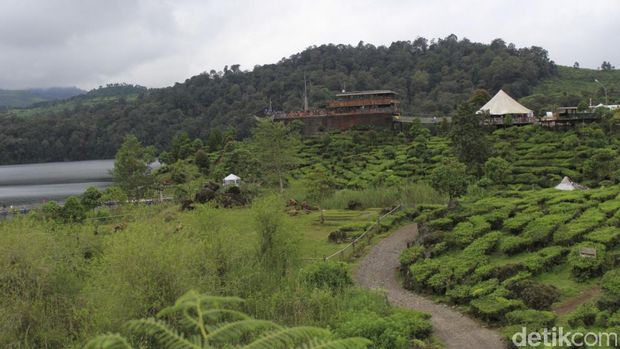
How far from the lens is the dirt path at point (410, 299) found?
579 inches

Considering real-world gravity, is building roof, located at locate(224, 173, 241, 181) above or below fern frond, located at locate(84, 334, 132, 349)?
below

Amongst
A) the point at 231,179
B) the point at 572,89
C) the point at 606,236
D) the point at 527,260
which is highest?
the point at 572,89

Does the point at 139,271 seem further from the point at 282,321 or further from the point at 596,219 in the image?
the point at 596,219

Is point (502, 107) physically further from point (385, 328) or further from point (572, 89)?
point (572, 89)

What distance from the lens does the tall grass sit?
3600cm

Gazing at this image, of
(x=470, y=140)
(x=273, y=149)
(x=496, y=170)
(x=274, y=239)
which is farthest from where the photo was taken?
(x=273, y=149)

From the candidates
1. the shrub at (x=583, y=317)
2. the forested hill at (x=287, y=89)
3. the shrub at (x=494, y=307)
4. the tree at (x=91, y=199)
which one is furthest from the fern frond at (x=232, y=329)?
the forested hill at (x=287, y=89)

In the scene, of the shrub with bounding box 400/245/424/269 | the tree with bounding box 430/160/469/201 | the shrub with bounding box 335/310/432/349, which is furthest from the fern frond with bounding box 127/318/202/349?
the tree with bounding box 430/160/469/201

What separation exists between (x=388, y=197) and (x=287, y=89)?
250 ft

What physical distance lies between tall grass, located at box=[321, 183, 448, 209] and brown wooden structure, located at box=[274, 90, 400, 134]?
24023 mm

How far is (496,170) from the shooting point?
3516 cm

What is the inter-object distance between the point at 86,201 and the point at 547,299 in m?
34.2

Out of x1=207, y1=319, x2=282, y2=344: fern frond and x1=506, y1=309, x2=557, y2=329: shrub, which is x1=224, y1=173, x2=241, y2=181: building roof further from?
x1=207, y1=319, x2=282, y2=344: fern frond

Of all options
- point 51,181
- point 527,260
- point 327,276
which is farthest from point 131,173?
point 51,181
